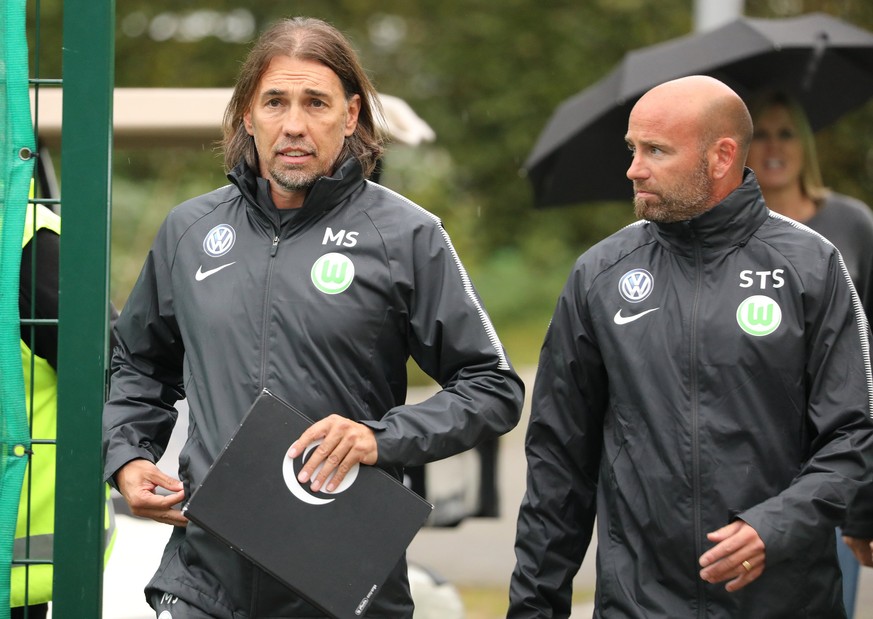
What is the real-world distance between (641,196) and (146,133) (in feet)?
12.4

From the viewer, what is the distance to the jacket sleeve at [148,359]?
3.71 m

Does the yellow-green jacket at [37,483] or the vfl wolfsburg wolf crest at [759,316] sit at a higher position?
the vfl wolfsburg wolf crest at [759,316]

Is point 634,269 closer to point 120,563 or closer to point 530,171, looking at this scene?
point 120,563

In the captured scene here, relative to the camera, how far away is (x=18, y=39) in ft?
12.3

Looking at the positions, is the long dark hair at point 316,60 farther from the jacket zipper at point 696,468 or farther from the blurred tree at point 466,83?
the blurred tree at point 466,83

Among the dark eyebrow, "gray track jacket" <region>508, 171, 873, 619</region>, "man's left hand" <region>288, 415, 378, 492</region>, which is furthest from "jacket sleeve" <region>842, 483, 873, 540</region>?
the dark eyebrow

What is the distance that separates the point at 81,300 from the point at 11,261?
0.79ft

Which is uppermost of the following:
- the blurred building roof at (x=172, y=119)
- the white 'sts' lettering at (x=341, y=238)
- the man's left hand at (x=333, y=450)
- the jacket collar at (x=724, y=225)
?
the blurred building roof at (x=172, y=119)

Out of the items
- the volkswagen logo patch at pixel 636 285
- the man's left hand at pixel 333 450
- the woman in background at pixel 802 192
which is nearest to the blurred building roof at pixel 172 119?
the woman in background at pixel 802 192

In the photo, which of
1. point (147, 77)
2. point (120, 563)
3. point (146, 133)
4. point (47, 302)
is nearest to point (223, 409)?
point (47, 302)

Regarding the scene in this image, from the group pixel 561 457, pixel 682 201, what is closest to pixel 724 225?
pixel 682 201

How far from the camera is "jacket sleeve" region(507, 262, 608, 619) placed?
3859 mm

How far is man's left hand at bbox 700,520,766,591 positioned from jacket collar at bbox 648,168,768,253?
2.44 feet

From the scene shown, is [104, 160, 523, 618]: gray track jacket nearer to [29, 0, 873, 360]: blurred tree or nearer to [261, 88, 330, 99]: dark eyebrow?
[261, 88, 330, 99]: dark eyebrow
